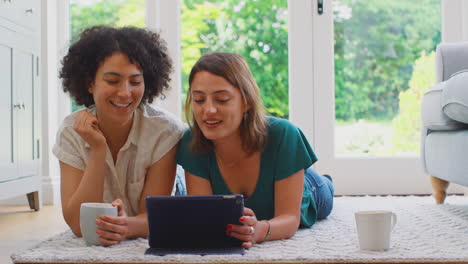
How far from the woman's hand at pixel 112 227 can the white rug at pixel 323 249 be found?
2cm

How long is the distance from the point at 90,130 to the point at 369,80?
2263mm

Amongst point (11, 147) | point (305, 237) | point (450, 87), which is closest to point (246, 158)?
point (305, 237)

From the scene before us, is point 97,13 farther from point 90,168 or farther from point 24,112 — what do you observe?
point 90,168

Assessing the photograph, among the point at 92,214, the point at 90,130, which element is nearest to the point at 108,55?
the point at 90,130

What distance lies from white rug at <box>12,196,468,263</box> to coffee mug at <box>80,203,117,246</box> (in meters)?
0.04

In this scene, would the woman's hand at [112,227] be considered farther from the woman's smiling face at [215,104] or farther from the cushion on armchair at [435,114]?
the cushion on armchair at [435,114]

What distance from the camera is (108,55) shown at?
5.77ft

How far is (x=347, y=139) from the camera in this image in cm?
355

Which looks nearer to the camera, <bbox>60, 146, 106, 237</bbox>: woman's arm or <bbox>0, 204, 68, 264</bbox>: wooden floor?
<bbox>60, 146, 106, 237</bbox>: woman's arm

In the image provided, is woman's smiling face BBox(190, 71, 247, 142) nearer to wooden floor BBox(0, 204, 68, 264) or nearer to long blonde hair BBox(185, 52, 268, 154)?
long blonde hair BBox(185, 52, 268, 154)

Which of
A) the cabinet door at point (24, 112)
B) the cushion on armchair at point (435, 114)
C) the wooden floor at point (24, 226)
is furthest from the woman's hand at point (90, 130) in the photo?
the cushion on armchair at point (435, 114)

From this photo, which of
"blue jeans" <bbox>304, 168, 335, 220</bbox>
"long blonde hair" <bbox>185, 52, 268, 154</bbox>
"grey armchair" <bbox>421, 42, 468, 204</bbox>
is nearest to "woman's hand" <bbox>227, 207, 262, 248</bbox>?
"long blonde hair" <bbox>185, 52, 268, 154</bbox>

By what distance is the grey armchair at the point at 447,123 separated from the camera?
2.15 m

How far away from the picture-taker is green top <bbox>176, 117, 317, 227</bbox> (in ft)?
5.72
